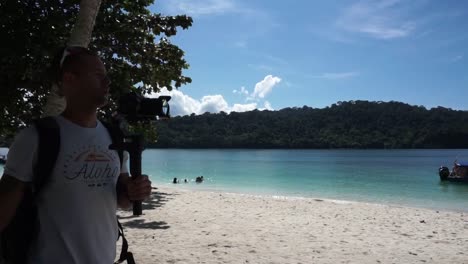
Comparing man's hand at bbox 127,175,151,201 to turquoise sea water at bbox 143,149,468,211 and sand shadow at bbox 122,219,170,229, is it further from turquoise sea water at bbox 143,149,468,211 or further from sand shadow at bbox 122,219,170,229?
turquoise sea water at bbox 143,149,468,211

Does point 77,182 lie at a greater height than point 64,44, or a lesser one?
lesser

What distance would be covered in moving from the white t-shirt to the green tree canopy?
6.20 m

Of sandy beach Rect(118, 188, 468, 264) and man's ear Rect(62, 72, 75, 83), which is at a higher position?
man's ear Rect(62, 72, 75, 83)

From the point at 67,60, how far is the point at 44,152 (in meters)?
0.45

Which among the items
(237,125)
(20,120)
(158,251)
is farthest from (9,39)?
(237,125)

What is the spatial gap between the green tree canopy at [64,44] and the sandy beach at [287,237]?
3.32 meters

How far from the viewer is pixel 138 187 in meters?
1.82

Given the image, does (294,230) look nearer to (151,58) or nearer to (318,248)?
(318,248)

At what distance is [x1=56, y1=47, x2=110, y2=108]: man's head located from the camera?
1.88 meters

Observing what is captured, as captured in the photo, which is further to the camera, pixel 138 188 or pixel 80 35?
pixel 80 35

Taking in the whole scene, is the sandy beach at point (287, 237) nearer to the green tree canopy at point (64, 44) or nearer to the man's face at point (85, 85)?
the green tree canopy at point (64, 44)

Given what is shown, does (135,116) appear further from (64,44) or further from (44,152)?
(64,44)

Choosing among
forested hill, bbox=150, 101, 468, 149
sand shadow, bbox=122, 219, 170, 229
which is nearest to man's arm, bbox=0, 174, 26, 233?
sand shadow, bbox=122, 219, 170, 229

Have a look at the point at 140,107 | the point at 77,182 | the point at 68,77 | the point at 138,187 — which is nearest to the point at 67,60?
the point at 68,77
